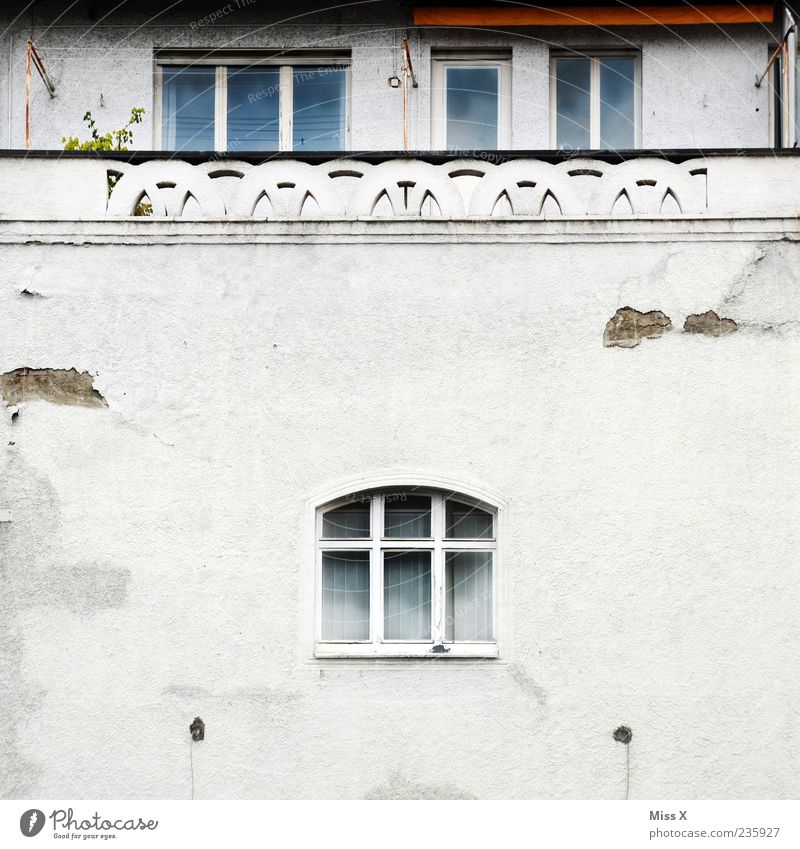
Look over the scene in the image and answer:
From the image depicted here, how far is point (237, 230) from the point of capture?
7891 millimetres

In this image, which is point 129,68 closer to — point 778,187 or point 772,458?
point 778,187

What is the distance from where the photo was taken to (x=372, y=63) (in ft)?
35.1

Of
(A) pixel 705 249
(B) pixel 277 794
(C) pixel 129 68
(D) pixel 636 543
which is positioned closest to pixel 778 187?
(A) pixel 705 249

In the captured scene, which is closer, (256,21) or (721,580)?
(721,580)

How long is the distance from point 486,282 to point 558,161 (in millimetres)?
1146

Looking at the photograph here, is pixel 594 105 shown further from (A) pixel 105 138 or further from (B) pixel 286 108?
(A) pixel 105 138

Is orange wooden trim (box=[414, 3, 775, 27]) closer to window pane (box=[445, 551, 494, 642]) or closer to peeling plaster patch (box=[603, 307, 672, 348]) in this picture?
peeling plaster patch (box=[603, 307, 672, 348])

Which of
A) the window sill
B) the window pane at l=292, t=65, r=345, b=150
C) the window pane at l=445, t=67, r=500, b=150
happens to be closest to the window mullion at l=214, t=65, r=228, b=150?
the window pane at l=292, t=65, r=345, b=150

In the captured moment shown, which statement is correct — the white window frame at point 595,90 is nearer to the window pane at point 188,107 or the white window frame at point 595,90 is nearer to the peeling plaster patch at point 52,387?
the window pane at point 188,107

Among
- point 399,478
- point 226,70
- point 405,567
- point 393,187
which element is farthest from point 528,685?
point 226,70

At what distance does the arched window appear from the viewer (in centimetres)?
782

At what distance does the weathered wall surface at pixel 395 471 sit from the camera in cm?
750

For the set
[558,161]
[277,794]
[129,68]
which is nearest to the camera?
[277,794]

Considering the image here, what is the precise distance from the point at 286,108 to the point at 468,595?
17.1 ft
